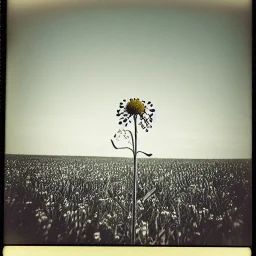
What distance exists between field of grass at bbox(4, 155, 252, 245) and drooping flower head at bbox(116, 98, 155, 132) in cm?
16

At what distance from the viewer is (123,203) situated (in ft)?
4.78

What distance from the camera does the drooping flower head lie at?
1.46 metres

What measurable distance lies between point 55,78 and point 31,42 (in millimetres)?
178

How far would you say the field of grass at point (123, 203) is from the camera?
1.45 metres

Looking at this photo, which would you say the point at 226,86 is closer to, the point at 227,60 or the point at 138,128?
the point at 227,60

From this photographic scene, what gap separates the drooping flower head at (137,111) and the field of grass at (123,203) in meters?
0.16

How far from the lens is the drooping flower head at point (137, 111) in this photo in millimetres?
1461

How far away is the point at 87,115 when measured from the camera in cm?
147

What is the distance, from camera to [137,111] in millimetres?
1460

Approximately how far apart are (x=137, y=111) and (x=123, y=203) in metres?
0.39

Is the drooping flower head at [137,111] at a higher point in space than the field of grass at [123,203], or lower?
higher

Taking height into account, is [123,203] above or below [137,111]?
below

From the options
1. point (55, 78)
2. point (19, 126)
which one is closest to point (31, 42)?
point (55, 78)
